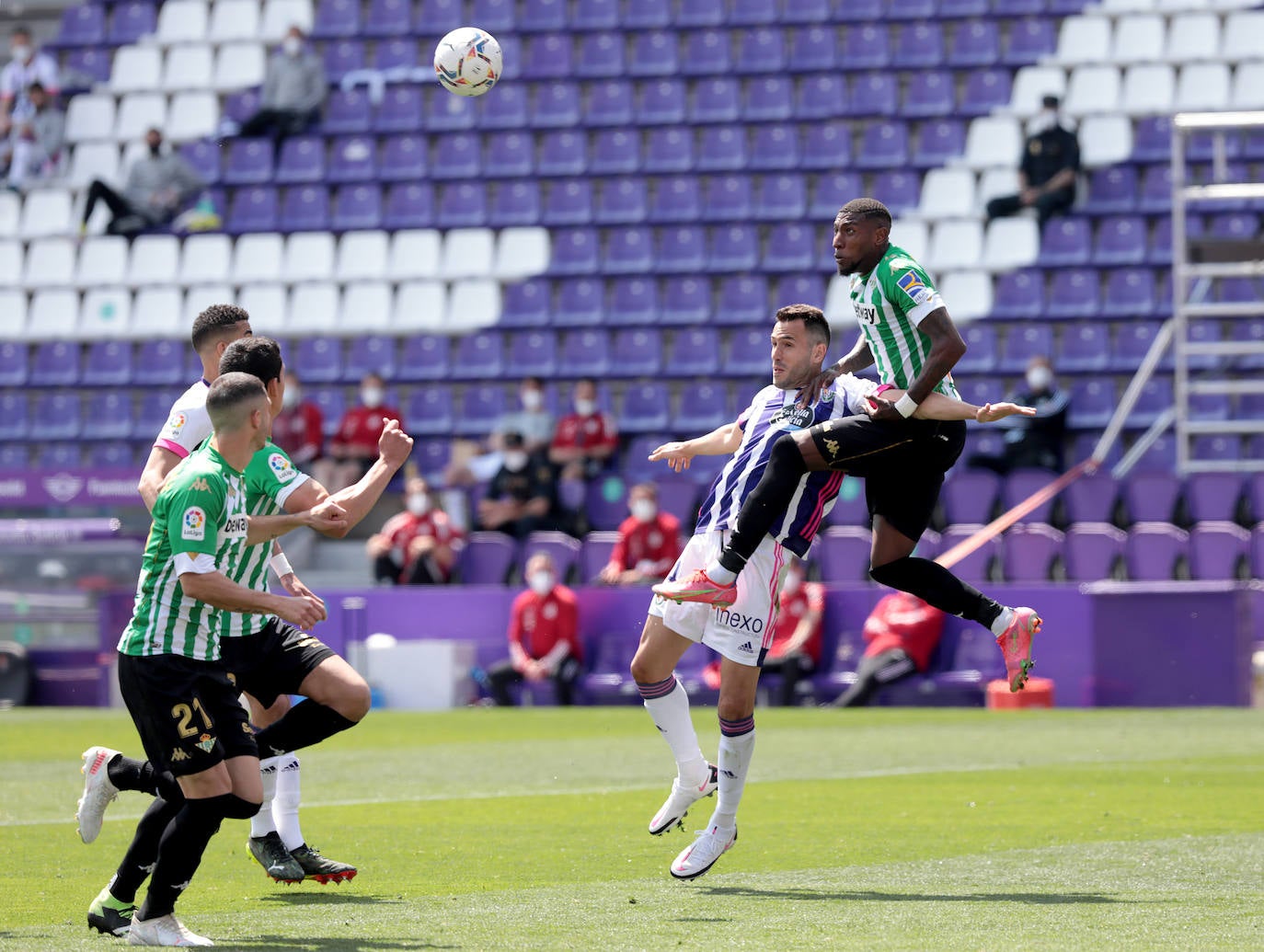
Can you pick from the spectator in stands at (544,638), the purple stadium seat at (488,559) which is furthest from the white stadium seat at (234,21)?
the spectator in stands at (544,638)

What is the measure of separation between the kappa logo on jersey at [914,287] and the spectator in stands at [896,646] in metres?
8.97

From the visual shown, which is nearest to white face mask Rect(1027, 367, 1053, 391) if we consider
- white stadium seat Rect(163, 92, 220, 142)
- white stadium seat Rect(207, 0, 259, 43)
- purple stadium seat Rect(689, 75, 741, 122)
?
purple stadium seat Rect(689, 75, 741, 122)

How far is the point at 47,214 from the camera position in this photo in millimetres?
24359

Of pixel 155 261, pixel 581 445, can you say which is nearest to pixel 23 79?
pixel 155 261

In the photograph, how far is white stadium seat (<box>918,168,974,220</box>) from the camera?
2114 centimetres

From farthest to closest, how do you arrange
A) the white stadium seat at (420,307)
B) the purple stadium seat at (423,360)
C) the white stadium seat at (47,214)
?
the white stadium seat at (47,214), the white stadium seat at (420,307), the purple stadium seat at (423,360)

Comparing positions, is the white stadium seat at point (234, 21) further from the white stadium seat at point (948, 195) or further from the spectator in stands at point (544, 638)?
the spectator in stands at point (544, 638)

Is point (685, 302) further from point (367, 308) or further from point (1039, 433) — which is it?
point (1039, 433)

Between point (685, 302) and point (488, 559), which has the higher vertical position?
point (685, 302)

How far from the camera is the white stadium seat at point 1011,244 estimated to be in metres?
20.5

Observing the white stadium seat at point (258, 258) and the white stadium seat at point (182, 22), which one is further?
the white stadium seat at point (182, 22)

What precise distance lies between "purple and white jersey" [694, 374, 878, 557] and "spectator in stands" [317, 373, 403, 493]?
12.1 meters

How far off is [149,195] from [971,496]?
38.1ft

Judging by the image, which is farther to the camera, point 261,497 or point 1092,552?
point 1092,552
